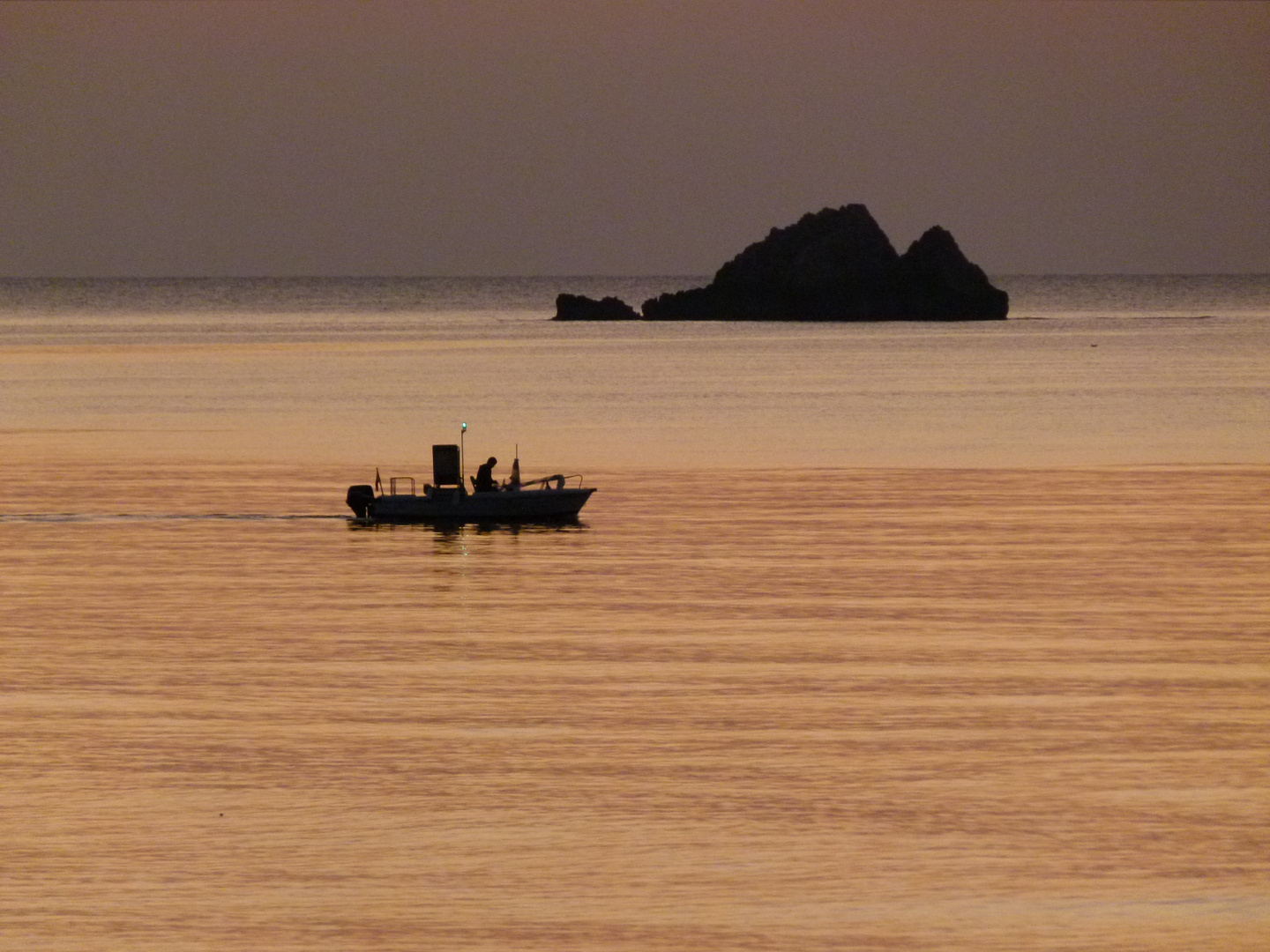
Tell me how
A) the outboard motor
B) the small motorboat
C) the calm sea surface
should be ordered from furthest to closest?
the outboard motor → the small motorboat → the calm sea surface

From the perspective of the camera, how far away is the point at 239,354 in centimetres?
16875

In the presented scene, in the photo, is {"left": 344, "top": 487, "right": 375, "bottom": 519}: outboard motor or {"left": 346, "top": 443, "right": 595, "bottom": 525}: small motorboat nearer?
{"left": 346, "top": 443, "right": 595, "bottom": 525}: small motorboat

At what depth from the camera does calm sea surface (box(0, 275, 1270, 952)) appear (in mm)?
19281

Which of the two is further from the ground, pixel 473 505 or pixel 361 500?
pixel 361 500

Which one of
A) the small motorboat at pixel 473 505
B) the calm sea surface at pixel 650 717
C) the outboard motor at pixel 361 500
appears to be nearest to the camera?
the calm sea surface at pixel 650 717

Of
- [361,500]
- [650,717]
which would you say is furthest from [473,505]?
[650,717]

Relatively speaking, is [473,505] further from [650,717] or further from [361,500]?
[650,717]

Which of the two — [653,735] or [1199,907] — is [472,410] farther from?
[1199,907]

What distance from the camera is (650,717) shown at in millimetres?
26703

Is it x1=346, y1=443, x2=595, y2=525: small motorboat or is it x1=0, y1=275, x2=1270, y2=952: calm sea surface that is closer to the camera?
x1=0, y1=275, x2=1270, y2=952: calm sea surface

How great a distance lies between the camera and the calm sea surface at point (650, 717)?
63.3 ft

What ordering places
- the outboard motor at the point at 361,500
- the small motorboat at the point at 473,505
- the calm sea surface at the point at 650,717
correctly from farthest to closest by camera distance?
the outboard motor at the point at 361,500, the small motorboat at the point at 473,505, the calm sea surface at the point at 650,717

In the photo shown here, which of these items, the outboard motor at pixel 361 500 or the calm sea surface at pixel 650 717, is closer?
the calm sea surface at pixel 650 717

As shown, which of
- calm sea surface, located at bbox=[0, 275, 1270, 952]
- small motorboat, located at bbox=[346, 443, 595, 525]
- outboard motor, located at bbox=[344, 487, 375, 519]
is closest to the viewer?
calm sea surface, located at bbox=[0, 275, 1270, 952]
